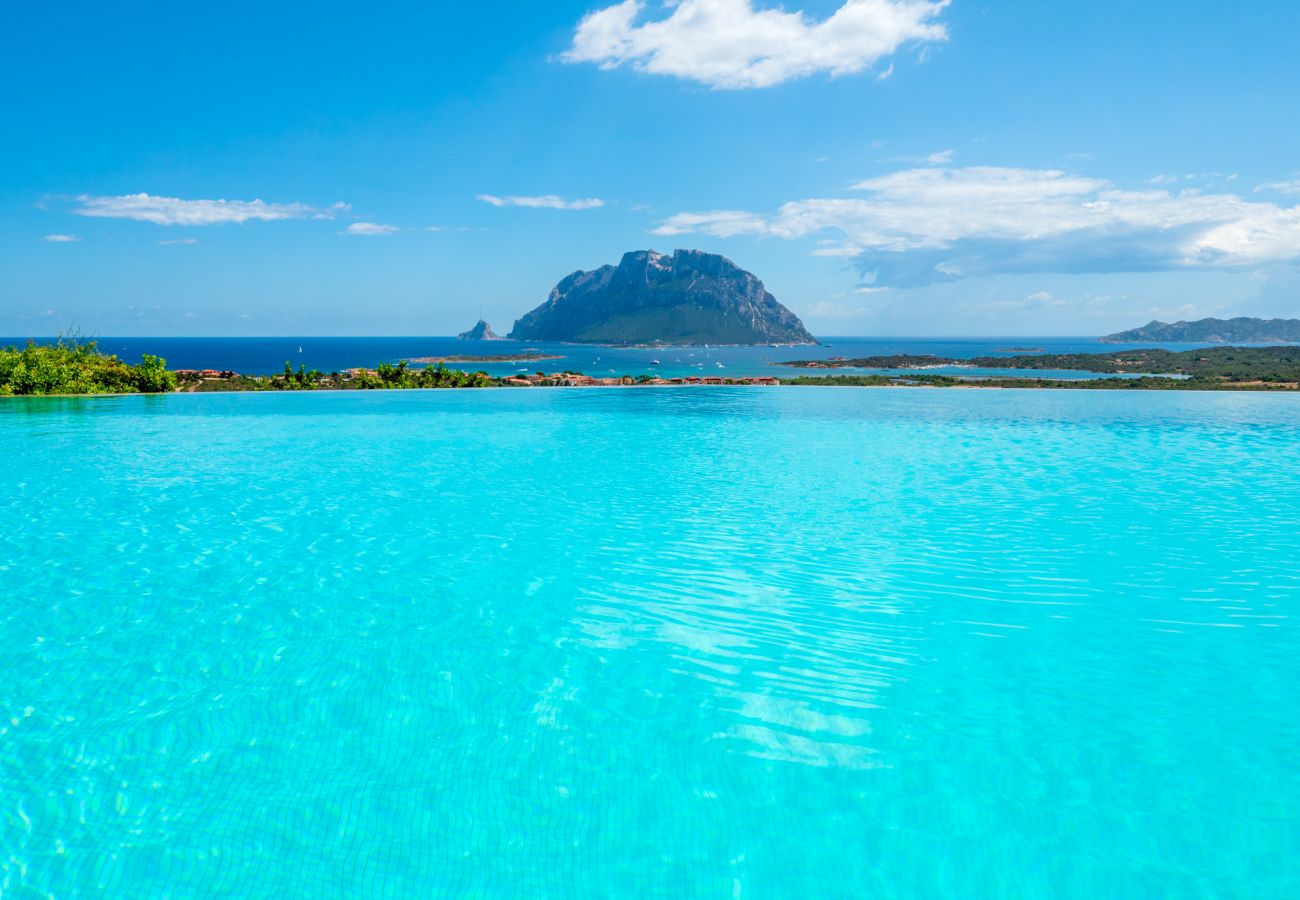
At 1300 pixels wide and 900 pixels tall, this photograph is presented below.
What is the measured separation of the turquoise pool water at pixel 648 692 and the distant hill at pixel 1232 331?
183573mm

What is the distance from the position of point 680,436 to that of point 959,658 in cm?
1316

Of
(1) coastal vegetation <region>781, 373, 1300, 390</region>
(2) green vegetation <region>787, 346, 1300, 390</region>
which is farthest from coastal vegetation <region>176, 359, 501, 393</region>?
(2) green vegetation <region>787, 346, 1300, 390</region>

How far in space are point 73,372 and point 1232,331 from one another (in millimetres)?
200654

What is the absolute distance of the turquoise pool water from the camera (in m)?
3.62

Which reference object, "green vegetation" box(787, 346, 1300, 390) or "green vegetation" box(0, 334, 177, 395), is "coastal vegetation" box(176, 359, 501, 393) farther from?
"green vegetation" box(787, 346, 1300, 390)

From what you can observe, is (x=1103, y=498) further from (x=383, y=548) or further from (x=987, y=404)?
Result: (x=987, y=404)

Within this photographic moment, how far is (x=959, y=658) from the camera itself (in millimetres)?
→ 5609

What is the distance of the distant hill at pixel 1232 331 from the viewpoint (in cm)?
15012

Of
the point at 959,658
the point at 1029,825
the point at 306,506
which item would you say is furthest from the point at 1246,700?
the point at 306,506

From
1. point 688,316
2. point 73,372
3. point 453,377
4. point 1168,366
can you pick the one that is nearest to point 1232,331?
point 688,316

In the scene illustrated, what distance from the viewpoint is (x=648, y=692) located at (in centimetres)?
517

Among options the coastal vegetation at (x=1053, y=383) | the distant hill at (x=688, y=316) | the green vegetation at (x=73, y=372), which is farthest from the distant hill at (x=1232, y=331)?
the green vegetation at (x=73, y=372)

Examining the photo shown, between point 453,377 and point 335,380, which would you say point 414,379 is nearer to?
point 453,377

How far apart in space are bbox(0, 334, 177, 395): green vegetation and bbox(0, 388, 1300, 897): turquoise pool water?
16.7 m
